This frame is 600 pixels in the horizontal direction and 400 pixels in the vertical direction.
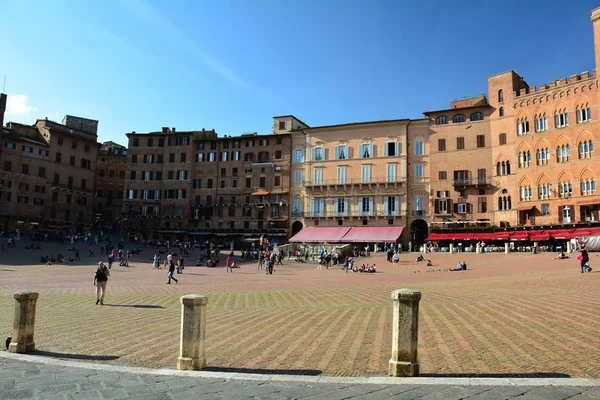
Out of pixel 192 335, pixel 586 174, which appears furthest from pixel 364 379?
pixel 586 174

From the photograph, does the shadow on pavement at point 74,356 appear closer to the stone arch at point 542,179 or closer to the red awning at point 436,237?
the red awning at point 436,237

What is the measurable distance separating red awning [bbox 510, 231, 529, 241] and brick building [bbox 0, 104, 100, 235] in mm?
54623

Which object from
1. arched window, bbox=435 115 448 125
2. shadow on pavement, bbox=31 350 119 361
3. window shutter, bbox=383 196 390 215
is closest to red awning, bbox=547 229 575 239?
arched window, bbox=435 115 448 125

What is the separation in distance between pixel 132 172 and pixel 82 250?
2332 cm

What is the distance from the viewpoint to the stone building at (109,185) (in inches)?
3246

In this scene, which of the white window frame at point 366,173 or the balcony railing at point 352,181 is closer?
the balcony railing at point 352,181

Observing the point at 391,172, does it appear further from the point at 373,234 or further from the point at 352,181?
the point at 373,234

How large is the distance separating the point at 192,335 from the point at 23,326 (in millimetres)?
3597

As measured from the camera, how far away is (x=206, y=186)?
67562mm

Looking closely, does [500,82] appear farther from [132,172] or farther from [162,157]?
[132,172]

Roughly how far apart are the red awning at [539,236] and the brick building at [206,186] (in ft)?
99.2

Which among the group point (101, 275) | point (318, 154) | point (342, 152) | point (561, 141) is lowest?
point (101, 275)

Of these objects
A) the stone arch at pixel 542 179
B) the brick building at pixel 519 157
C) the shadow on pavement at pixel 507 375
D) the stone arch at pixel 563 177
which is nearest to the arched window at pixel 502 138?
the brick building at pixel 519 157

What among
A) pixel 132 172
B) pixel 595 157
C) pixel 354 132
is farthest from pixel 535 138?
pixel 132 172
